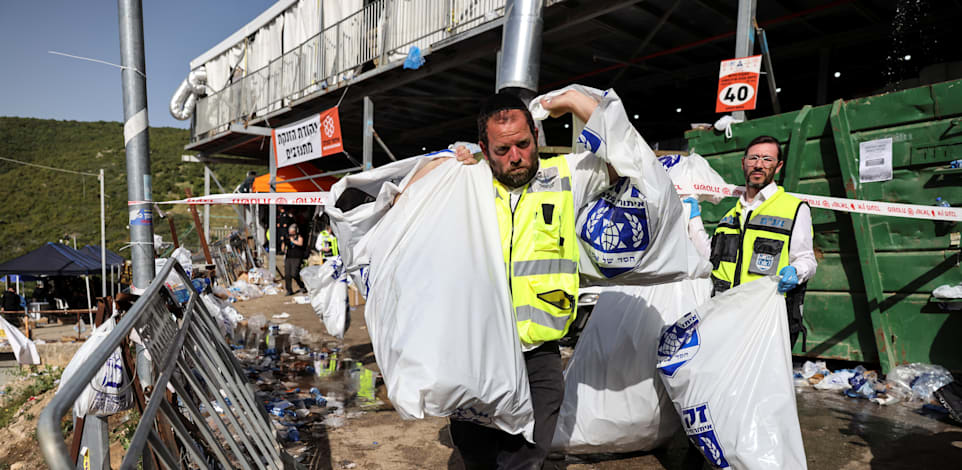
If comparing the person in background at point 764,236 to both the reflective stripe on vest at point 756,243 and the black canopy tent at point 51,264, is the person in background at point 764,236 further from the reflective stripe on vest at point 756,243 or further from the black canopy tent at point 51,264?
the black canopy tent at point 51,264

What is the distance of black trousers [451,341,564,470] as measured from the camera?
1.71 m

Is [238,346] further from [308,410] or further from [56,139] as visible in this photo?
[56,139]

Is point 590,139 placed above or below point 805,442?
above

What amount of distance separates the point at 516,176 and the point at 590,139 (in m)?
0.26

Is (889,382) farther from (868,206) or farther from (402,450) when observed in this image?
(402,450)

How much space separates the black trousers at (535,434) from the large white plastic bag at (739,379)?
696mm

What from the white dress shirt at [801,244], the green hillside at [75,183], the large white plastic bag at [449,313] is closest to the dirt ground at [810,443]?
the white dress shirt at [801,244]

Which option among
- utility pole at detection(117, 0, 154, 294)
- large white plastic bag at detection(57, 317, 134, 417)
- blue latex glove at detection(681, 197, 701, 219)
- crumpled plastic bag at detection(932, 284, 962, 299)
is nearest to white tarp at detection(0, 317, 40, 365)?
utility pole at detection(117, 0, 154, 294)

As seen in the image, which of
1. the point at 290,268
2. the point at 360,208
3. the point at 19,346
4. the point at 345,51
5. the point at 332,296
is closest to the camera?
the point at 360,208

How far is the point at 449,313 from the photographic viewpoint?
1510 millimetres

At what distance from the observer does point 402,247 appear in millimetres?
1697

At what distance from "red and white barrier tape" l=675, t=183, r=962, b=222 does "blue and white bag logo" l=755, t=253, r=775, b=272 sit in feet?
1.64

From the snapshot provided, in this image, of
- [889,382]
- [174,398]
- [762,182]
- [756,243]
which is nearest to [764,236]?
[756,243]

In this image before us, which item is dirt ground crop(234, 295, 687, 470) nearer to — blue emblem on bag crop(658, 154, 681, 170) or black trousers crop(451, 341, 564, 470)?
black trousers crop(451, 341, 564, 470)
